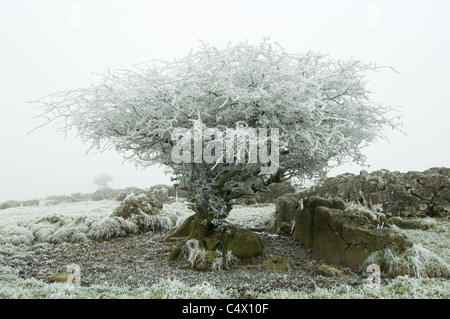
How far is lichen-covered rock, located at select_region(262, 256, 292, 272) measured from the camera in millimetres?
8031

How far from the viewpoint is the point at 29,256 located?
402 inches

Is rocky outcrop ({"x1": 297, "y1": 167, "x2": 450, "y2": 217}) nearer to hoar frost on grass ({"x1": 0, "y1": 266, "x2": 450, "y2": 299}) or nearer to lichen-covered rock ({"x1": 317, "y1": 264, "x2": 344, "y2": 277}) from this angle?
lichen-covered rock ({"x1": 317, "y1": 264, "x2": 344, "y2": 277})

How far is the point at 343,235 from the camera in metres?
8.55

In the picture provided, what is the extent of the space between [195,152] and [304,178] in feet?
14.6

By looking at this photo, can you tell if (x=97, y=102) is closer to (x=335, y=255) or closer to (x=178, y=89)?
(x=178, y=89)

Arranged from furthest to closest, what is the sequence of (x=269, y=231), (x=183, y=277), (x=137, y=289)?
(x=269, y=231) → (x=183, y=277) → (x=137, y=289)

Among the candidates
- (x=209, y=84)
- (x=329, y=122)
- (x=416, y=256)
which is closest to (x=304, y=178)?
(x=329, y=122)

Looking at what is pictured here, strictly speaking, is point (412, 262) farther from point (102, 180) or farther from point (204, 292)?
point (102, 180)

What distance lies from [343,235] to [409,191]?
8062 mm

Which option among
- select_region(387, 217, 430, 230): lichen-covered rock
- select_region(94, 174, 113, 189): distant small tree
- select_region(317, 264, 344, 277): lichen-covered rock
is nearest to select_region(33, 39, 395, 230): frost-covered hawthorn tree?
select_region(317, 264, 344, 277): lichen-covered rock

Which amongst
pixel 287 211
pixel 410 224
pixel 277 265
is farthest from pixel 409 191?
pixel 277 265

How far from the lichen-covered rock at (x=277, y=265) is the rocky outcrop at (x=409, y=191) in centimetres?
686

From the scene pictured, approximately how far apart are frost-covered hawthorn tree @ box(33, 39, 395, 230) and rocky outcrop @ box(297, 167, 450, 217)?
20.9ft

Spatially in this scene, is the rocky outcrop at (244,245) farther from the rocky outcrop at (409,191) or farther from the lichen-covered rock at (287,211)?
the rocky outcrop at (409,191)
